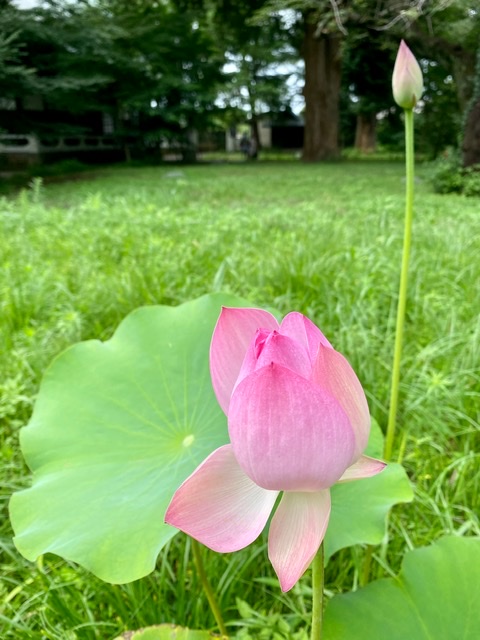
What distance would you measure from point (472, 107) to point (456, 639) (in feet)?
22.4

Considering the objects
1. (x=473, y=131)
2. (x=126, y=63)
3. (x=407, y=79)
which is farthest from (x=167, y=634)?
(x=126, y=63)

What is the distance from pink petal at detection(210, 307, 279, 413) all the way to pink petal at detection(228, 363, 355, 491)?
0.20 ft

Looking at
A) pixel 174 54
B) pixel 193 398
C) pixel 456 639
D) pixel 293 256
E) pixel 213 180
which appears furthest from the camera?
pixel 174 54

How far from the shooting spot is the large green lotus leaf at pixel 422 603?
1.75ft

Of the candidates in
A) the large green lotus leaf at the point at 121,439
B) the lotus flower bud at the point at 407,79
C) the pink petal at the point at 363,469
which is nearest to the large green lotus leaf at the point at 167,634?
the large green lotus leaf at the point at 121,439

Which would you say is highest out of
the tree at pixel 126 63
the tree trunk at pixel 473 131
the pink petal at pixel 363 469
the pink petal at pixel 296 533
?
the tree at pixel 126 63

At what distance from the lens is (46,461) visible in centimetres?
73

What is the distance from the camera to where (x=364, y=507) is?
70cm

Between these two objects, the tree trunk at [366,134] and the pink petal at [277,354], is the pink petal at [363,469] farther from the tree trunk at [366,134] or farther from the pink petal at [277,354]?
the tree trunk at [366,134]

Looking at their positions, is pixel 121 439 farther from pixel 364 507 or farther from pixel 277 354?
pixel 277 354

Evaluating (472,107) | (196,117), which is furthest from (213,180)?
(196,117)

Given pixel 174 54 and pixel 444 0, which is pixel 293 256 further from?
pixel 174 54

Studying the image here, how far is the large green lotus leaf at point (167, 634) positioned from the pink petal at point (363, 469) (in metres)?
0.31

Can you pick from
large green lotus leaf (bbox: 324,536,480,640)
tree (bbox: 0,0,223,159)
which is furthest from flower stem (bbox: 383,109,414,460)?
tree (bbox: 0,0,223,159)
